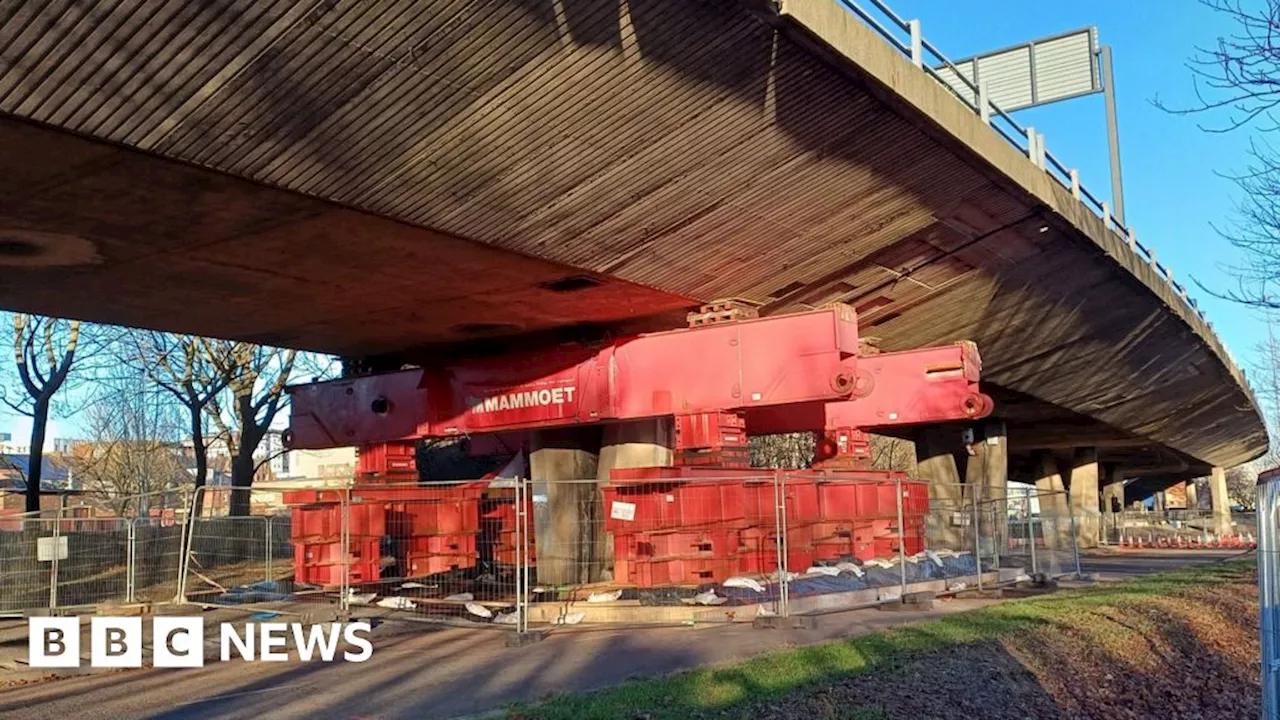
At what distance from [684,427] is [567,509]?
148 inches

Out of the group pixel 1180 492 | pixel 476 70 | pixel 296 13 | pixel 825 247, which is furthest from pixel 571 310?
pixel 1180 492

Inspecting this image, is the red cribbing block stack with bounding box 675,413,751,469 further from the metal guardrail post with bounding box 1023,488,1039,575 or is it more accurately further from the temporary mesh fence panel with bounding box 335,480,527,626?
the metal guardrail post with bounding box 1023,488,1039,575

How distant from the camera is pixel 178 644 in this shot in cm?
984

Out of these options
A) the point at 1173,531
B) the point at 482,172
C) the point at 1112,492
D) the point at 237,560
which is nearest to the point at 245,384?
the point at 237,560

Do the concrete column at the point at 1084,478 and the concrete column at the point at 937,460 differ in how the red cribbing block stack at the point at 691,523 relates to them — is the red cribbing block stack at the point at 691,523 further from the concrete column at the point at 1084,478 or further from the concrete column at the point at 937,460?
the concrete column at the point at 1084,478

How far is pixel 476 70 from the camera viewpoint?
26.1 feet

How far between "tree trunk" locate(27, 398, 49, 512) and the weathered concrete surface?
7465 mm

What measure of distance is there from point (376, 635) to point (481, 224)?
4.65 m

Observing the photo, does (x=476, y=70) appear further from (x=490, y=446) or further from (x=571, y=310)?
(x=490, y=446)

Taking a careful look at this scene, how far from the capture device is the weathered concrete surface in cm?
722

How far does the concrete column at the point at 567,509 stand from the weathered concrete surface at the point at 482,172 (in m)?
2.11

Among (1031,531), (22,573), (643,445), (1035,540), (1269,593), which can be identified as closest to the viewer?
(1269,593)

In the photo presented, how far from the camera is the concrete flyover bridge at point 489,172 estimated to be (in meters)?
7.21

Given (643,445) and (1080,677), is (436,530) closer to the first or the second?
(643,445)
